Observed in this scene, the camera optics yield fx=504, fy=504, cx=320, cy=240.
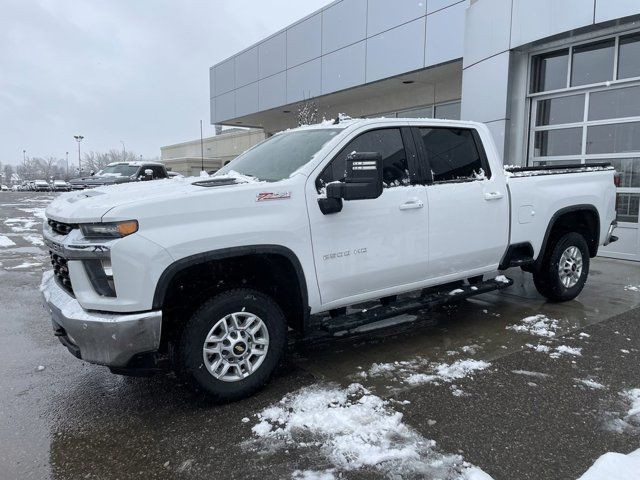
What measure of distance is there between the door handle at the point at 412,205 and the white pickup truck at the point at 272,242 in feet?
0.04

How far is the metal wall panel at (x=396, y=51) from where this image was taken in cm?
1364

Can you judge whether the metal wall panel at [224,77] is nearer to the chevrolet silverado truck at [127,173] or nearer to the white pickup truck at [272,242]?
the chevrolet silverado truck at [127,173]

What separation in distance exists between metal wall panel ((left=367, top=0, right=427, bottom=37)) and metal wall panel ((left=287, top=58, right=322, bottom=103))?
9.31 ft

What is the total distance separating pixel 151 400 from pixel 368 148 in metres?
2.68

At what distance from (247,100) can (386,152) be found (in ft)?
61.9

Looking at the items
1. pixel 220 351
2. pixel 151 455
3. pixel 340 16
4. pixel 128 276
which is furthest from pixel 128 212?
pixel 340 16

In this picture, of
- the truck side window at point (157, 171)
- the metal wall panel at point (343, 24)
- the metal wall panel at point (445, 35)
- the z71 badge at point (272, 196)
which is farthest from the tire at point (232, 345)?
the metal wall panel at point (343, 24)

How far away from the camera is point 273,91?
2023 centimetres

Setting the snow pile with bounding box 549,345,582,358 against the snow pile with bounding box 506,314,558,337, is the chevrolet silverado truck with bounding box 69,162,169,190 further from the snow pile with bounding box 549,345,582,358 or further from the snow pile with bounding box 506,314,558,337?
the snow pile with bounding box 549,345,582,358

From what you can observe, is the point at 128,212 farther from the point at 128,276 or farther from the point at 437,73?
the point at 437,73

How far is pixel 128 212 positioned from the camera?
3141 mm

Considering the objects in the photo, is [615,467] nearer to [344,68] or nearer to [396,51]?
[396,51]

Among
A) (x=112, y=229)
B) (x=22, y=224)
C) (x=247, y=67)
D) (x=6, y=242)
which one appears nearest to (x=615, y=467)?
(x=112, y=229)

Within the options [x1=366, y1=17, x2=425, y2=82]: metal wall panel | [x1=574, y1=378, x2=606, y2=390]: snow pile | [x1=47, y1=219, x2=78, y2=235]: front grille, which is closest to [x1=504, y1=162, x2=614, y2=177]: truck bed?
[x1=574, y1=378, x2=606, y2=390]: snow pile
